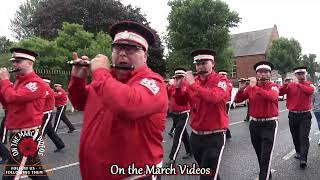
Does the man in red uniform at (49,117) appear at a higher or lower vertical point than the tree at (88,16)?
lower

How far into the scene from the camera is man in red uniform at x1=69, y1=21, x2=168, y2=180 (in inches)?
104

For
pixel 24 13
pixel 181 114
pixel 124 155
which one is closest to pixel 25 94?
pixel 124 155

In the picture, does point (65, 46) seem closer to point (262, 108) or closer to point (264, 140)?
point (262, 108)

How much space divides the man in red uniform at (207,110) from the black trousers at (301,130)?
3.36 m

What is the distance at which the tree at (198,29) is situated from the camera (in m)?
34.7

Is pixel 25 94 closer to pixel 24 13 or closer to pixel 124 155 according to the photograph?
pixel 124 155

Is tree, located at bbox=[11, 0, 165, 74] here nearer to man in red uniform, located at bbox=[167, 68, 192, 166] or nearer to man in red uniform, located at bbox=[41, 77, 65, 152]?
man in red uniform, located at bbox=[41, 77, 65, 152]

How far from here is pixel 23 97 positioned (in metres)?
4.89

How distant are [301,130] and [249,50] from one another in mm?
55165

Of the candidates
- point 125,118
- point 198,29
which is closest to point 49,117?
point 125,118

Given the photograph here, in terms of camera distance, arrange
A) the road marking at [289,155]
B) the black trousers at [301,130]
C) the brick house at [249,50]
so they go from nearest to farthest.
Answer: the black trousers at [301,130] < the road marking at [289,155] < the brick house at [249,50]

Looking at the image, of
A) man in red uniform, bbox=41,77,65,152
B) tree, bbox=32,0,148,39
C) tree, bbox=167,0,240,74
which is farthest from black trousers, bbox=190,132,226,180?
tree, bbox=167,0,240,74

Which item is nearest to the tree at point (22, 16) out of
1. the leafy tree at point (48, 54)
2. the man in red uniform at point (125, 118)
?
the leafy tree at point (48, 54)

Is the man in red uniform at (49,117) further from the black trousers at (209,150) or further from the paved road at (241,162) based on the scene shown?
the black trousers at (209,150)
